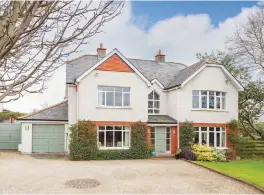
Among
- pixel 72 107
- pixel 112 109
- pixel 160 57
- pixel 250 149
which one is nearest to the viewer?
pixel 112 109

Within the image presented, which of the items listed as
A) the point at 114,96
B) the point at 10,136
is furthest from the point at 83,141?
the point at 10,136

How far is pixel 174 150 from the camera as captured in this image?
Result: 25.3m

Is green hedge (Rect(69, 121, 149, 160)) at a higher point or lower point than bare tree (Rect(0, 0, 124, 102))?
lower

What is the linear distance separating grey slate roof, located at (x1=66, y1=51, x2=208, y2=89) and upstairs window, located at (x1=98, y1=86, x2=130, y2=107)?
2.57 metres

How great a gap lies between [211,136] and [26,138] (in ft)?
50.2

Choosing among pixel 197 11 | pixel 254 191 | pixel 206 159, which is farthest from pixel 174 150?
pixel 197 11

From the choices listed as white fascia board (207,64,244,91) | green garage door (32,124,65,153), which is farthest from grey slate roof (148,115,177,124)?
green garage door (32,124,65,153)

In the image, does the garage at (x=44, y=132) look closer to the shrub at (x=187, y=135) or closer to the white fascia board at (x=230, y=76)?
the shrub at (x=187, y=135)

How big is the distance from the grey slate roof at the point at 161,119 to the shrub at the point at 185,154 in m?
2.99

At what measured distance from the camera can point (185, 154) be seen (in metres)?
22.5

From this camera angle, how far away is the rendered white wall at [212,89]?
83.7ft

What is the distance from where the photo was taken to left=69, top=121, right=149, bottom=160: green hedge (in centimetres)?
2192

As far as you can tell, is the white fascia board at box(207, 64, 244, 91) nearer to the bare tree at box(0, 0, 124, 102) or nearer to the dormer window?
the dormer window

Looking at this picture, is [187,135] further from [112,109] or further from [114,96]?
[114,96]
